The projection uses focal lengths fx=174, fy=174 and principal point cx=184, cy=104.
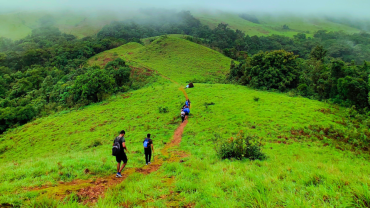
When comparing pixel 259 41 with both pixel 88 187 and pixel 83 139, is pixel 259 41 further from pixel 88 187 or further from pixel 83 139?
pixel 88 187

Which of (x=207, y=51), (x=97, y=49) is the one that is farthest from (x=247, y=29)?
(x=97, y=49)

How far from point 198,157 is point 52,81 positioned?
5705 cm

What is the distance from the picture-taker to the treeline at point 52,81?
32.8m

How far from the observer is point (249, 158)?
29.0 feet

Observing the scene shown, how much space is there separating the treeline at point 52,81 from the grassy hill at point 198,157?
17.4ft

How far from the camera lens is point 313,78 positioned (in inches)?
1304

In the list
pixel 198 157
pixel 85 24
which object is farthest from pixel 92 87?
pixel 85 24

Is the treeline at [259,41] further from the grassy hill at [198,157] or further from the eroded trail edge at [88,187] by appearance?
the eroded trail edge at [88,187]

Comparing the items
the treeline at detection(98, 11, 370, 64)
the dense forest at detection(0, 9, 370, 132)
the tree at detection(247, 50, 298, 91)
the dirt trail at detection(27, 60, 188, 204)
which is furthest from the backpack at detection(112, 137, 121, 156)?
the treeline at detection(98, 11, 370, 64)

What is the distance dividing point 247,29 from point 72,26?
155127 mm

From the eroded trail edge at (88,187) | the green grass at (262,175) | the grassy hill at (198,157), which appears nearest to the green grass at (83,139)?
the grassy hill at (198,157)

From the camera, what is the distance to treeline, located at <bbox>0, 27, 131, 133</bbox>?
107 feet

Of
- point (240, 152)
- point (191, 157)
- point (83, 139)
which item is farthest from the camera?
point (83, 139)

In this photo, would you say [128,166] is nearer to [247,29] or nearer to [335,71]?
[335,71]
